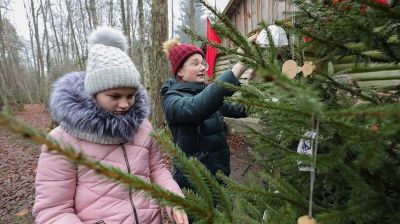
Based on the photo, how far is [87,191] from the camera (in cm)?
188

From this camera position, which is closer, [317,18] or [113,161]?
[317,18]

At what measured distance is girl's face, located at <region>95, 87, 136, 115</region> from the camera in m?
2.04

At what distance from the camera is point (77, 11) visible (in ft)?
104

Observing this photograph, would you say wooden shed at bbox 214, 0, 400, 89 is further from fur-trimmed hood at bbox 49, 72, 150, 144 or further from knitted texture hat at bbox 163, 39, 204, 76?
fur-trimmed hood at bbox 49, 72, 150, 144

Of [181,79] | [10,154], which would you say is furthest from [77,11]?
[181,79]

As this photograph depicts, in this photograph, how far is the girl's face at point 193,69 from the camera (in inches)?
104

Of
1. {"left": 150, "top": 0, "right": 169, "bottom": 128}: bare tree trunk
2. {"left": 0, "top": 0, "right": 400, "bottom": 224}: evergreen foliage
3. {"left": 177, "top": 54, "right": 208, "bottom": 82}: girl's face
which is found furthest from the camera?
{"left": 150, "top": 0, "right": 169, "bottom": 128}: bare tree trunk

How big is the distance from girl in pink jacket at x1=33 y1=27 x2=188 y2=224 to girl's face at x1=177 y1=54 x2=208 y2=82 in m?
0.57

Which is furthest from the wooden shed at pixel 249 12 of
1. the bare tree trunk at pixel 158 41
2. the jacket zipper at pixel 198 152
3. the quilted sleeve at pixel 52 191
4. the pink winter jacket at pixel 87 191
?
the quilted sleeve at pixel 52 191

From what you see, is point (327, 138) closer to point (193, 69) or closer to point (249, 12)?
point (193, 69)

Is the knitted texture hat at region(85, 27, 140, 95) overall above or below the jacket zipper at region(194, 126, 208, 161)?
above

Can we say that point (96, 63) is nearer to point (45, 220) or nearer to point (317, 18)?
point (45, 220)

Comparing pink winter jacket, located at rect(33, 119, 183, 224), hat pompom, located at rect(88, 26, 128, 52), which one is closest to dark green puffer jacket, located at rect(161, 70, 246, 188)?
pink winter jacket, located at rect(33, 119, 183, 224)

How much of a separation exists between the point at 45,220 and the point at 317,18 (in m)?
1.79
